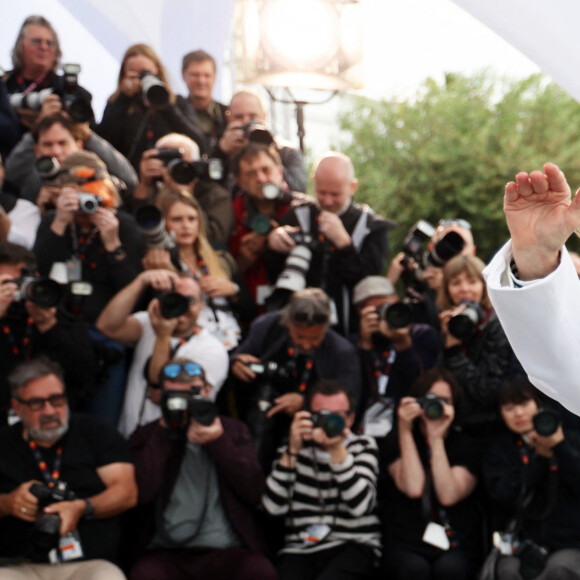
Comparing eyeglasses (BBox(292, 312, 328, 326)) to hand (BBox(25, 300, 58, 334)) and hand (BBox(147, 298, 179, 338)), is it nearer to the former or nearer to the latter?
hand (BBox(147, 298, 179, 338))

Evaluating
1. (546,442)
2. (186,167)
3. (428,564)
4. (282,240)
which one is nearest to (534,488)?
(546,442)

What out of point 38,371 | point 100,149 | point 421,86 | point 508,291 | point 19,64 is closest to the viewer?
point 508,291

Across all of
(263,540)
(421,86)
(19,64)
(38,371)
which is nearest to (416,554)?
(263,540)

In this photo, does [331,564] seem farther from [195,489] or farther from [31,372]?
[31,372]

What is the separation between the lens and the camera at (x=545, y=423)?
4.45m

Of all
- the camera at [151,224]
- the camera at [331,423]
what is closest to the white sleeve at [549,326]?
the camera at [331,423]

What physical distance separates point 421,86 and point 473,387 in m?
3.99

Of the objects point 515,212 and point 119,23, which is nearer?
point 515,212

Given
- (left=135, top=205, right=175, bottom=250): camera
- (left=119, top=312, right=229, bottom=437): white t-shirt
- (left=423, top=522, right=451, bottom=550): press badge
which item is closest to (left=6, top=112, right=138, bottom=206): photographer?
(left=135, top=205, right=175, bottom=250): camera

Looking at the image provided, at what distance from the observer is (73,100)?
5.45m

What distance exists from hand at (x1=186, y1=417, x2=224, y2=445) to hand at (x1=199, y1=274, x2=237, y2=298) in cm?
72

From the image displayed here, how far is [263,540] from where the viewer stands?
15.3 feet

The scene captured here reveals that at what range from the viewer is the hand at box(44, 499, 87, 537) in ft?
13.8

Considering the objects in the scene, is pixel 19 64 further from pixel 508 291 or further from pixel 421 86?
pixel 508 291
